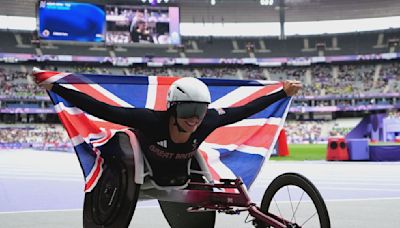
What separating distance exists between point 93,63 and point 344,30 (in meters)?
34.1

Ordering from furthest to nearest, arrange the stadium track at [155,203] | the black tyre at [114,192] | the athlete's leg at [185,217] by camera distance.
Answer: the stadium track at [155,203], the athlete's leg at [185,217], the black tyre at [114,192]

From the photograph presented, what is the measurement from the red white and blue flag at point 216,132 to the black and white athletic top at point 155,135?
16.3 inches

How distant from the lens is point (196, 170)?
4.39 metres

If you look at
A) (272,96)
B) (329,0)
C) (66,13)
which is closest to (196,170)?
(272,96)

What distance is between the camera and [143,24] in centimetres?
4469

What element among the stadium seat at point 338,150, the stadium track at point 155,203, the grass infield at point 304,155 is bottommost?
the grass infield at point 304,155

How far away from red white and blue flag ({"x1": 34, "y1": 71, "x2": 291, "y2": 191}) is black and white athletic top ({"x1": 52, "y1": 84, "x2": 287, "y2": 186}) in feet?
1.36

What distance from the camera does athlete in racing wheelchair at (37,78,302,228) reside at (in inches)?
148

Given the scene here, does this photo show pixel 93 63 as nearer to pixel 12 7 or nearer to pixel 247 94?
pixel 12 7

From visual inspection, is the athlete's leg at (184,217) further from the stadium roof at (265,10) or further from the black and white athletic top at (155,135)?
the stadium roof at (265,10)

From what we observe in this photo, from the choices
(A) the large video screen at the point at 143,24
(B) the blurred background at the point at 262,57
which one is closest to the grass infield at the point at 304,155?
(A) the large video screen at the point at 143,24

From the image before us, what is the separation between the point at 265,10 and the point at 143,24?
23.4 meters

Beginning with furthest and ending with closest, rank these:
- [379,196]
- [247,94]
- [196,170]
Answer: [379,196]
[247,94]
[196,170]

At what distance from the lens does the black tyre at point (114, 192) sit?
371 centimetres
